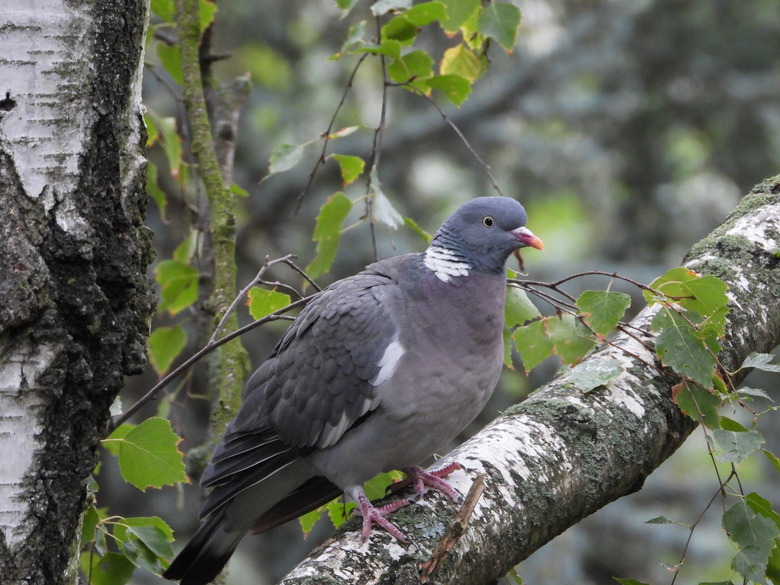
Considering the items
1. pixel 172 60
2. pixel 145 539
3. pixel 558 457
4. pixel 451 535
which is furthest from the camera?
pixel 172 60

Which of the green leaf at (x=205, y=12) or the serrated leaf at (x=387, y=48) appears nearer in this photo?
the serrated leaf at (x=387, y=48)

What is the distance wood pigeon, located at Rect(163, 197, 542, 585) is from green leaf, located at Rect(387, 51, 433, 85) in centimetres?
46

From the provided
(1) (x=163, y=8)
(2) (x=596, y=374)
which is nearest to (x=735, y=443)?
(2) (x=596, y=374)

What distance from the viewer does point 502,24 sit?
2.77 metres

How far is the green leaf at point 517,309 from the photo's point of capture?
280cm

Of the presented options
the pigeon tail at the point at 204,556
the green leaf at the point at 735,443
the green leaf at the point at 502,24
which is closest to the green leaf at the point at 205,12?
the green leaf at the point at 502,24

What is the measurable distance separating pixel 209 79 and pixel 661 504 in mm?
4508

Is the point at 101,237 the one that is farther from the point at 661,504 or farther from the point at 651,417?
the point at 661,504

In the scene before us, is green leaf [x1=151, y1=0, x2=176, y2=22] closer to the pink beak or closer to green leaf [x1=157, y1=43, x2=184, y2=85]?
green leaf [x1=157, y1=43, x2=184, y2=85]

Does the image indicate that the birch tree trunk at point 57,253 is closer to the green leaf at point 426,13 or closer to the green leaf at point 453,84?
the green leaf at point 426,13

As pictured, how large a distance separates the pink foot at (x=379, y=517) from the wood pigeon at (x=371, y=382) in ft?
0.36

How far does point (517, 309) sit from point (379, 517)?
3.03 ft

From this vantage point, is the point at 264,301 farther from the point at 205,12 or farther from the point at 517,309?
the point at 205,12

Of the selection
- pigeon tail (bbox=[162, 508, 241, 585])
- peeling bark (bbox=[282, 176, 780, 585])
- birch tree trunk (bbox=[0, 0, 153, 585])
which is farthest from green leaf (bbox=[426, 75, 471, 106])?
pigeon tail (bbox=[162, 508, 241, 585])
